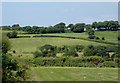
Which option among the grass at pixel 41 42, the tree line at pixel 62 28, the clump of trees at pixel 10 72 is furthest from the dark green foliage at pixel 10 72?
the tree line at pixel 62 28

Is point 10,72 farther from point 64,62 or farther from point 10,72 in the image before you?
point 64,62

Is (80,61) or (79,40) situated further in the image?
(79,40)

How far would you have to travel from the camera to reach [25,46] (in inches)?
2232

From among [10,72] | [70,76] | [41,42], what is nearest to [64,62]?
[70,76]

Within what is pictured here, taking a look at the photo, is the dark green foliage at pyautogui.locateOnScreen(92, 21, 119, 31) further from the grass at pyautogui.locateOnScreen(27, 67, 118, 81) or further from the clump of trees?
the clump of trees

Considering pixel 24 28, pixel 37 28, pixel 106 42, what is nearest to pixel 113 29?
pixel 106 42

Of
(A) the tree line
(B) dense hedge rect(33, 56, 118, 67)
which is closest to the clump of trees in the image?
(B) dense hedge rect(33, 56, 118, 67)

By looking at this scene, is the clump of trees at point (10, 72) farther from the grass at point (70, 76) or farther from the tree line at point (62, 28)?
the tree line at point (62, 28)

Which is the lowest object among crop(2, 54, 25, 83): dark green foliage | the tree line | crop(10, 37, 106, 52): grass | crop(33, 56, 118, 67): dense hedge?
crop(33, 56, 118, 67): dense hedge

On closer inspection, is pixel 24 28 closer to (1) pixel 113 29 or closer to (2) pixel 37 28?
(2) pixel 37 28

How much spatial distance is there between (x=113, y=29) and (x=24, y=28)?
104 ft

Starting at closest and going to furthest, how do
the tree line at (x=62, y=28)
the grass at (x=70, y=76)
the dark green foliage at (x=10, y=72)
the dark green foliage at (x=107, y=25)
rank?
the dark green foliage at (x=10, y=72), the grass at (x=70, y=76), the tree line at (x=62, y=28), the dark green foliage at (x=107, y=25)

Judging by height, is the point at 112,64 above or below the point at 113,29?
below

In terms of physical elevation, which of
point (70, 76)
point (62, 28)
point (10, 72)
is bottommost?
point (70, 76)
